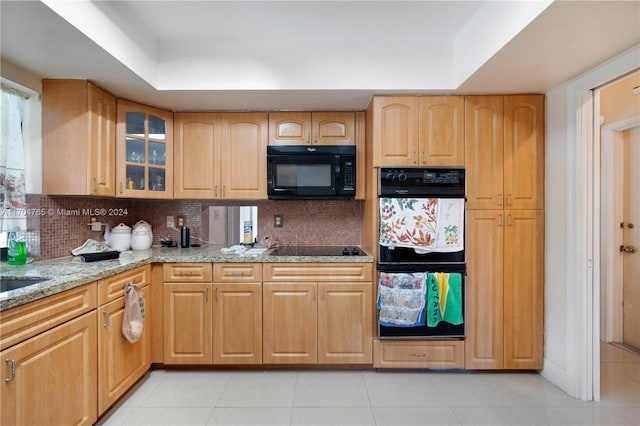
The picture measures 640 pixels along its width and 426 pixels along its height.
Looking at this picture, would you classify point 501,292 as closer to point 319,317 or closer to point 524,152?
point 524,152

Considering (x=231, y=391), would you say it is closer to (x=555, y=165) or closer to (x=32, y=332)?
(x=32, y=332)

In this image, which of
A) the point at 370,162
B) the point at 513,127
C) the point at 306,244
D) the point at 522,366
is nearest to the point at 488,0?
the point at 513,127

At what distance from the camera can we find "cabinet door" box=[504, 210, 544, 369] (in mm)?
2297

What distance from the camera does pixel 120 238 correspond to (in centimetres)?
263

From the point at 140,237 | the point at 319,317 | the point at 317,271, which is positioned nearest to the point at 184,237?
the point at 140,237

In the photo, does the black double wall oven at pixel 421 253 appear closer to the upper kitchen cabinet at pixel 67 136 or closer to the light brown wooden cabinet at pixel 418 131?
the light brown wooden cabinet at pixel 418 131

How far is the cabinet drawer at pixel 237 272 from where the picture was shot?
233 centimetres

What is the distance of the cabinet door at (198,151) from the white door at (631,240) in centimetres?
367

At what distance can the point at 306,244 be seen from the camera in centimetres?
294

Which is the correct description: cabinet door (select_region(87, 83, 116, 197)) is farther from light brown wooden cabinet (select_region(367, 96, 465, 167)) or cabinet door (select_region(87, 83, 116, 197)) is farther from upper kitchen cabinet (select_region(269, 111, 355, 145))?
light brown wooden cabinet (select_region(367, 96, 465, 167))

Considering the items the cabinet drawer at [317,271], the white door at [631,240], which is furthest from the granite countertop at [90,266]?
the white door at [631,240]

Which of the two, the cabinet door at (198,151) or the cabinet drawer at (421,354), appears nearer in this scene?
the cabinet drawer at (421,354)

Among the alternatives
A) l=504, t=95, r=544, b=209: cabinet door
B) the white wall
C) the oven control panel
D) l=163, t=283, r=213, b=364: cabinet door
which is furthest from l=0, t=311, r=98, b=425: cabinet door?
the white wall

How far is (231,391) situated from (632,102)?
13.0ft
